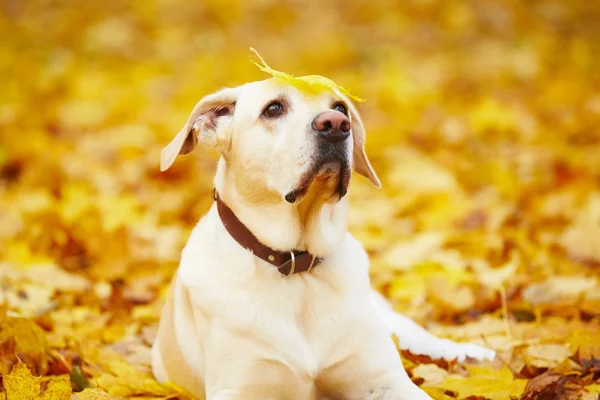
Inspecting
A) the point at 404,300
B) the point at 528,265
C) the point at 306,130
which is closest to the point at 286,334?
the point at 306,130

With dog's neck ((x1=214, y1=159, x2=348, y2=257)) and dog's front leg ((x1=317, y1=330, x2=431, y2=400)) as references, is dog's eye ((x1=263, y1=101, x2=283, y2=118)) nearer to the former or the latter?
dog's neck ((x1=214, y1=159, x2=348, y2=257))

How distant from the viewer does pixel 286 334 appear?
3287mm

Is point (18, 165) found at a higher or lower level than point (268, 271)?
lower

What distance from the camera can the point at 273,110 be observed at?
11.4ft

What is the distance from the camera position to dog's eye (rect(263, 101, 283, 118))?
11.4ft

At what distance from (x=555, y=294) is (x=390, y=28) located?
30.1 feet

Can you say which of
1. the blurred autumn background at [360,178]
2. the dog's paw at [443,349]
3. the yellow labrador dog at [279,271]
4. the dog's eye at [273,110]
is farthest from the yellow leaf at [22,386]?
the dog's paw at [443,349]

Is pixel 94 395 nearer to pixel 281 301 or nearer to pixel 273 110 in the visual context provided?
pixel 281 301

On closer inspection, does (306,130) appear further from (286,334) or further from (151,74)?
(151,74)

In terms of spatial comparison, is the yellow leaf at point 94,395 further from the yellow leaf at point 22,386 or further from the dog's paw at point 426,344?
the dog's paw at point 426,344

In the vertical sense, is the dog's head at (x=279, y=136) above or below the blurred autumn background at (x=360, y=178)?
above

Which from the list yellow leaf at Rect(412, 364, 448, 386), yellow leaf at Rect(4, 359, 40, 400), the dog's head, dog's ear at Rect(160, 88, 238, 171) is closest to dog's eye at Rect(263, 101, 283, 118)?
the dog's head

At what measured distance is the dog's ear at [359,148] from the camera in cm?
376

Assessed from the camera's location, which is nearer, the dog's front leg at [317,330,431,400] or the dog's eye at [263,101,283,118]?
the dog's front leg at [317,330,431,400]
